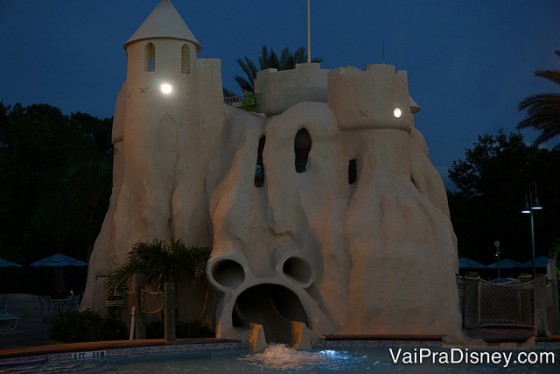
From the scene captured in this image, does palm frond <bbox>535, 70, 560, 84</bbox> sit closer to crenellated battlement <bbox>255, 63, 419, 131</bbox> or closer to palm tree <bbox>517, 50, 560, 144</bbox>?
palm tree <bbox>517, 50, 560, 144</bbox>

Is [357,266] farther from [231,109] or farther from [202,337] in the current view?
[231,109]

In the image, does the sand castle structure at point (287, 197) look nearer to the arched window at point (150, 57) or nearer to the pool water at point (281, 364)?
the arched window at point (150, 57)

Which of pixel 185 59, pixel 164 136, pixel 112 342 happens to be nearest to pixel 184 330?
pixel 112 342

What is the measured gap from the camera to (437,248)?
69.1ft

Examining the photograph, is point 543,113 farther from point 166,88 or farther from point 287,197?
point 166,88

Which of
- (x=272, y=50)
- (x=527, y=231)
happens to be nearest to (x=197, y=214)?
(x=272, y=50)

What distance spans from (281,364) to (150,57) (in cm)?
1136

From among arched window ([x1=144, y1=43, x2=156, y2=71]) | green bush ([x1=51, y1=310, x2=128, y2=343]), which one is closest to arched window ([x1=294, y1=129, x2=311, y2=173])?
Result: arched window ([x1=144, y1=43, x2=156, y2=71])

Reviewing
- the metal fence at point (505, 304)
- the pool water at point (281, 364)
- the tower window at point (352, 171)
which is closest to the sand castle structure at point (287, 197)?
the metal fence at point (505, 304)

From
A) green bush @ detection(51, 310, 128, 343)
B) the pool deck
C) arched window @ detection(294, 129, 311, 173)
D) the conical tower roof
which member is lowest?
the pool deck

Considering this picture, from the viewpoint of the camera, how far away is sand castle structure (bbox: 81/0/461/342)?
67.7 feet

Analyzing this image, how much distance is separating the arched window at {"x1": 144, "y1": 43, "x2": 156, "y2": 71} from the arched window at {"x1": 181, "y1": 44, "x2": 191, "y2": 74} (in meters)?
0.87

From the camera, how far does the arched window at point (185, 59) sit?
23.4 metres

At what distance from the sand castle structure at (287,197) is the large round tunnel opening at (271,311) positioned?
4cm
